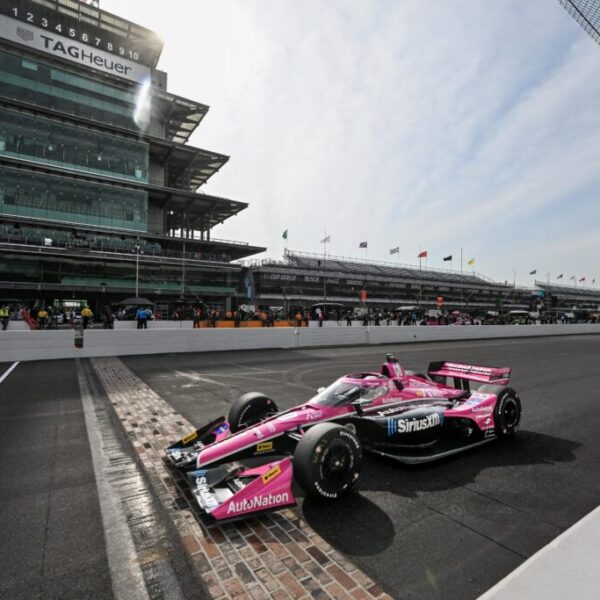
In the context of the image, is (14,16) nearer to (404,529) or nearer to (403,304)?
(404,529)

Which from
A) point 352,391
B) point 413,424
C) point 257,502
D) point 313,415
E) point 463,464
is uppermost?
point 352,391

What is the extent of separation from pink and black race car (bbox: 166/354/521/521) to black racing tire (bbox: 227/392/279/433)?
1 cm

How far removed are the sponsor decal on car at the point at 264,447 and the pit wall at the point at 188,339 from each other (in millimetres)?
12775

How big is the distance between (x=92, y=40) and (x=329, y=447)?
189ft

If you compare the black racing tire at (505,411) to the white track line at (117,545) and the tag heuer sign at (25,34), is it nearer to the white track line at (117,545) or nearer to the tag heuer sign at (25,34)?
the white track line at (117,545)

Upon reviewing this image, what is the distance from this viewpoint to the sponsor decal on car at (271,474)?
3473mm

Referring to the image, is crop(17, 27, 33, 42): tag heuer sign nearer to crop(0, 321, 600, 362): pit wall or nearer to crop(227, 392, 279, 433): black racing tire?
crop(0, 321, 600, 362): pit wall

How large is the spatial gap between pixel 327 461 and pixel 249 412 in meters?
1.89

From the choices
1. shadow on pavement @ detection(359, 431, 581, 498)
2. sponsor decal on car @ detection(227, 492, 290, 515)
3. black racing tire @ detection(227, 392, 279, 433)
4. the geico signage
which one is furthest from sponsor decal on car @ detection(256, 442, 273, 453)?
the geico signage

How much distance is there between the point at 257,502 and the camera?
11.2 feet

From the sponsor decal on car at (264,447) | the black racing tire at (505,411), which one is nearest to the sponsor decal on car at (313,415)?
the sponsor decal on car at (264,447)

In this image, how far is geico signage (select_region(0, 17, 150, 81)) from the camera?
40750mm

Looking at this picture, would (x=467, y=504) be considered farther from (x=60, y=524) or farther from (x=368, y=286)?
(x=368, y=286)

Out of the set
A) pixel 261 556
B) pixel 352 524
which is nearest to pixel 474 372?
pixel 352 524
